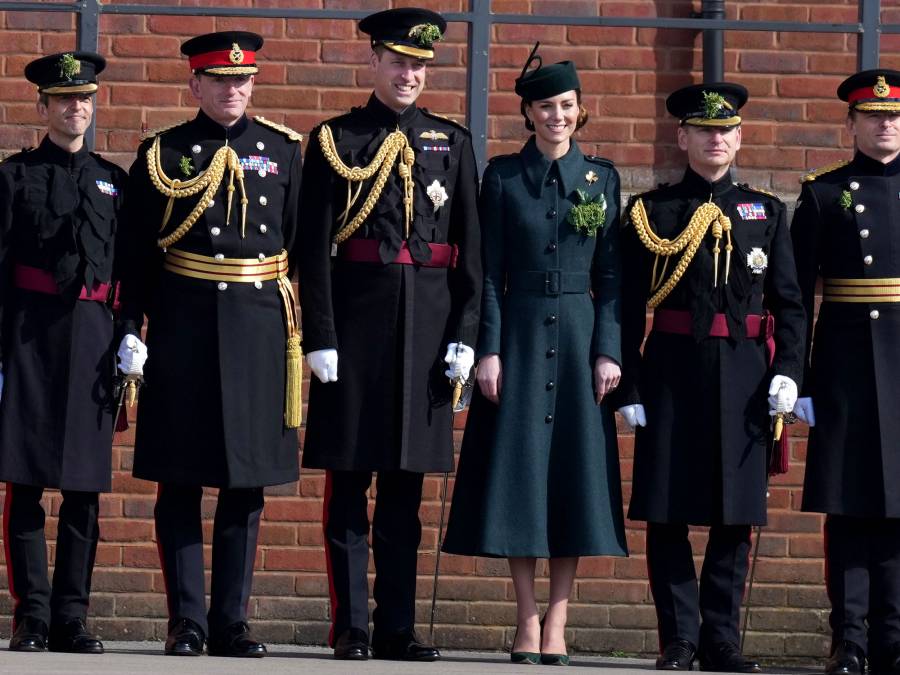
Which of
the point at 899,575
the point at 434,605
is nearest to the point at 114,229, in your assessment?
the point at 434,605

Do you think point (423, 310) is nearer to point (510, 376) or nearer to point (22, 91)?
point (510, 376)

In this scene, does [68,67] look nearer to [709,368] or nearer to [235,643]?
[235,643]

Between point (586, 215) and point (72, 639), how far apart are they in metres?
1.78

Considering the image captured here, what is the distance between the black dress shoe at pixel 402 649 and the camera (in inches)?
214

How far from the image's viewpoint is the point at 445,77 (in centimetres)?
669

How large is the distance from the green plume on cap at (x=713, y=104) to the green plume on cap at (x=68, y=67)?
5.63 feet

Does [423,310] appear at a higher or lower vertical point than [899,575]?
higher

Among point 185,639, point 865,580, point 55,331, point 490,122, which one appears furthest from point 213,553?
point 490,122

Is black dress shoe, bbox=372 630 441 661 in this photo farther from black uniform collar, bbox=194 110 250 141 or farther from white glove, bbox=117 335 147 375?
black uniform collar, bbox=194 110 250 141

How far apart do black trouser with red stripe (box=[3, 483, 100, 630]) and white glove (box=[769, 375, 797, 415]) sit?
186 cm

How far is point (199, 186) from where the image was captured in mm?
5434

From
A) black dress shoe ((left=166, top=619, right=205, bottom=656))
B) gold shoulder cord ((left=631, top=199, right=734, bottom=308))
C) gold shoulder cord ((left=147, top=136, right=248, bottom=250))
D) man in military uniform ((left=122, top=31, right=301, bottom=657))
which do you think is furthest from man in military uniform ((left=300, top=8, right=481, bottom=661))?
gold shoulder cord ((left=631, top=199, right=734, bottom=308))

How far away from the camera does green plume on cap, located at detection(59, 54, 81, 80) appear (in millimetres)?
5559

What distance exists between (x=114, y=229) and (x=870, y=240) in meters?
2.07
